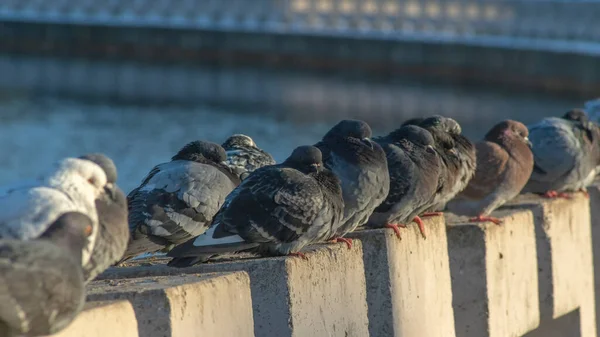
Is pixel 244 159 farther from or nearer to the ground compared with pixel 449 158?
farther from the ground

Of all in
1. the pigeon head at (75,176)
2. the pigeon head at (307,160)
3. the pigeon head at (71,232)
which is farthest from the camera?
the pigeon head at (307,160)

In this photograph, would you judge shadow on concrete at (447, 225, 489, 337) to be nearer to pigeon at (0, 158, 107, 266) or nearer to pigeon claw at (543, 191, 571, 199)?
pigeon claw at (543, 191, 571, 199)

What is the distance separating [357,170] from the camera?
29.1ft

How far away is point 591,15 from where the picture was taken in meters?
58.3

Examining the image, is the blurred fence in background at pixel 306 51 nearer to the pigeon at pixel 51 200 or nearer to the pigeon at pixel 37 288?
the pigeon at pixel 51 200

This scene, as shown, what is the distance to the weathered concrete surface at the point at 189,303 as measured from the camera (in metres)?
5.82

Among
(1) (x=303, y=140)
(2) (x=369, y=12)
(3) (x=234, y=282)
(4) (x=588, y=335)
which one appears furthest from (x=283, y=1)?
(3) (x=234, y=282)

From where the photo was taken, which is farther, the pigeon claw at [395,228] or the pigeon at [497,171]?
the pigeon at [497,171]

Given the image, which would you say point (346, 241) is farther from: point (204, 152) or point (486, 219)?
point (204, 152)

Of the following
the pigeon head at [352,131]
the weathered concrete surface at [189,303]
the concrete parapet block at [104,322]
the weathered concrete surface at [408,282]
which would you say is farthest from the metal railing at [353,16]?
the concrete parapet block at [104,322]

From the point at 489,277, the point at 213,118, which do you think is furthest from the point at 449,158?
the point at 213,118

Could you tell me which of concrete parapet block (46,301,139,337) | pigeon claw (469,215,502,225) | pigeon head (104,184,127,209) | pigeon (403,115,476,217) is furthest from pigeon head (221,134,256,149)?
concrete parapet block (46,301,139,337)

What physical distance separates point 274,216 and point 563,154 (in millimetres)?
6249

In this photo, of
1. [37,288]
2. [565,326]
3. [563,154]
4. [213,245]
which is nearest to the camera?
[37,288]
